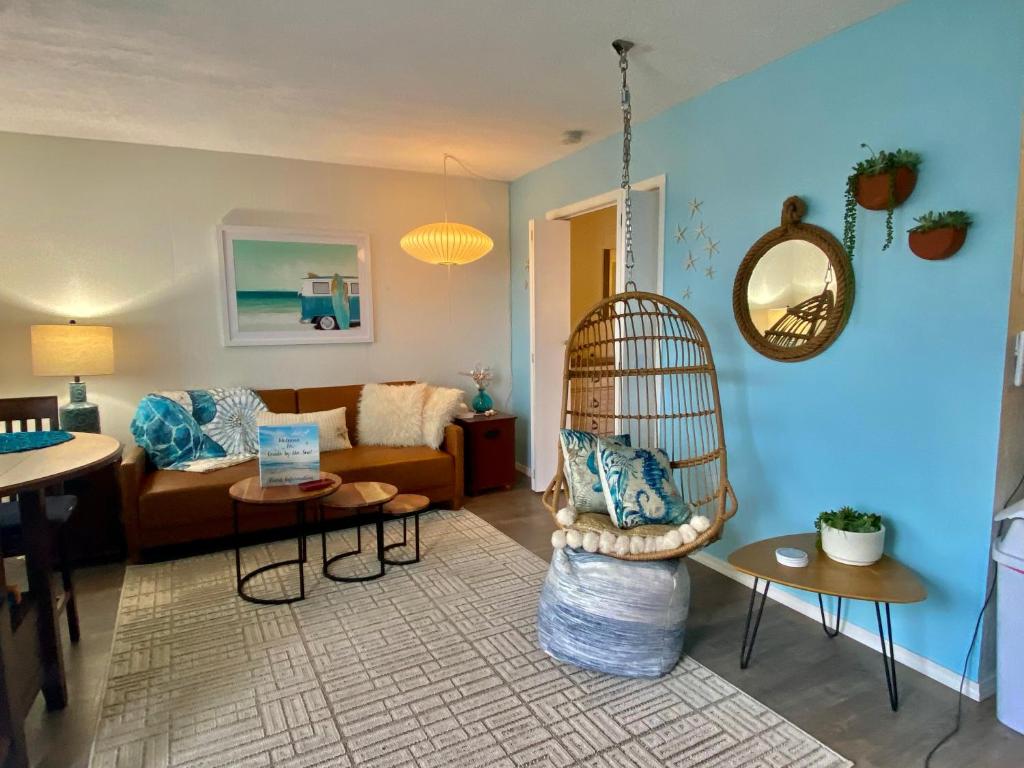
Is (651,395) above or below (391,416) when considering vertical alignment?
above

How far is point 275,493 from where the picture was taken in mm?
2697

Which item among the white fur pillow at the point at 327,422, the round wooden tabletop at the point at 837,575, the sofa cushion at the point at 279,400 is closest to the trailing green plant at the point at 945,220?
the round wooden tabletop at the point at 837,575

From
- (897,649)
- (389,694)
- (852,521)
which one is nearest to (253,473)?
(389,694)

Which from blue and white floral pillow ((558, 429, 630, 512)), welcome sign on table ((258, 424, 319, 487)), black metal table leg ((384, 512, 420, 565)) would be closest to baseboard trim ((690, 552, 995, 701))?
blue and white floral pillow ((558, 429, 630, 512))

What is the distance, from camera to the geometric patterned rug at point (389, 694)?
5.85 feet

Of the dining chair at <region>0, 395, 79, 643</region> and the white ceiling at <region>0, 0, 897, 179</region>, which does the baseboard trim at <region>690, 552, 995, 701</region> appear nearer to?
the white ceiling at <region>0, 0, 897, 179</region>

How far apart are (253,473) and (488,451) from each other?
63.3 inches

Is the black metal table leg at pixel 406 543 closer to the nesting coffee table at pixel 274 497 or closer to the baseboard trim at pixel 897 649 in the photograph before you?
the nesting coffee table at pixel 274 497

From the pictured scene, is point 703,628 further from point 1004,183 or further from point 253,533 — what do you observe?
point 253,533

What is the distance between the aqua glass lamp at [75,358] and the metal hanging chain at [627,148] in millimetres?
2967

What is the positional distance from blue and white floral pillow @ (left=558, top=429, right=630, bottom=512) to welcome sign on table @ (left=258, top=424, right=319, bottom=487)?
46.9 inches

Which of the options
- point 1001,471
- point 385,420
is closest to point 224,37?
point 385,420

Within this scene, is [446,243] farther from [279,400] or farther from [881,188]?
[881,188]

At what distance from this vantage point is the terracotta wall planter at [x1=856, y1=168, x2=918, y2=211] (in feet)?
6.88
